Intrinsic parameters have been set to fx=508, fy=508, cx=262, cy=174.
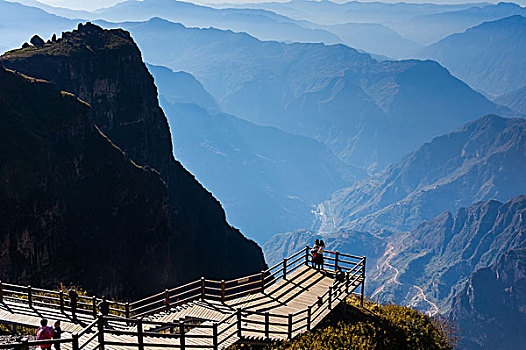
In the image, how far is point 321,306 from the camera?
2519 cm

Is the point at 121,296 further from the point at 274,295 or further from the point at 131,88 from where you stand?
the point at 131,88

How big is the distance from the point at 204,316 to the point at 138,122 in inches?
2874

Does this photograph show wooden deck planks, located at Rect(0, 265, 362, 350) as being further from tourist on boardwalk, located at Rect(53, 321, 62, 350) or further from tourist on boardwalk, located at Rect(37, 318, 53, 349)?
tourist on boardwalk, located at Rect(37, 318, 53, 349)

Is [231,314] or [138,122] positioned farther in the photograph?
[138,122]

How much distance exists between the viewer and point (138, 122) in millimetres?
92312

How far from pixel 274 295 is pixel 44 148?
40.7 metres

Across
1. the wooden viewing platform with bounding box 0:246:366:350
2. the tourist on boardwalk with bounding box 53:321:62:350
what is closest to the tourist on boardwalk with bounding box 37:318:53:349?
the tourist on boardwalk with bounding box 53:321:62:350

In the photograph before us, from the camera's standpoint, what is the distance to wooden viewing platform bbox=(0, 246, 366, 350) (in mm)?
19375

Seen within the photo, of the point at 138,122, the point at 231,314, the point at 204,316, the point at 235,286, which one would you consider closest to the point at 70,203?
the point at 138,122

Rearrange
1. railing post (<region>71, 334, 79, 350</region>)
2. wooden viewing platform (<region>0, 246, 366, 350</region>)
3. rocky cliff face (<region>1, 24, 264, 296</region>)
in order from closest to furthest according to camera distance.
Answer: railing post (<region>71, 334, 79, 350</region>) < wooden viewing platform (<region>0, 246, 366, 350</region>) < rocky cliff face (<region>1, 24, 264, 296</region>)

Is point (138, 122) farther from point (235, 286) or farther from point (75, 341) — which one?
point (75, 341)

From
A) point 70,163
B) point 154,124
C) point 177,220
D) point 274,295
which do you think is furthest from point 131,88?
point 274,295

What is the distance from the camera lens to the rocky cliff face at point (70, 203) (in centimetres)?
5069

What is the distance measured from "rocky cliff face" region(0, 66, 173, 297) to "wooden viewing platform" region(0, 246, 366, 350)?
89.9 ft
